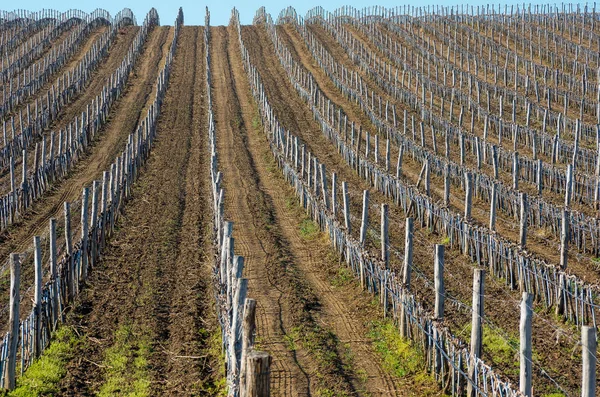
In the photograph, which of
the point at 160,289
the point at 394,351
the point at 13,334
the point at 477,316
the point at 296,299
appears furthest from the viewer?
the point at 160,289

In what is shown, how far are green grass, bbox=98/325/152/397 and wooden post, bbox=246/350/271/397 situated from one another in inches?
155

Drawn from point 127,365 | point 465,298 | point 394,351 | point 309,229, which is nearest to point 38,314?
point 127,365

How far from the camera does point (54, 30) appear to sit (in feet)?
200

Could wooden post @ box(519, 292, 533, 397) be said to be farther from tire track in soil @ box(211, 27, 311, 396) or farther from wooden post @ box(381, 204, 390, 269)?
wooden post @ box(381, 204, 390, 269)

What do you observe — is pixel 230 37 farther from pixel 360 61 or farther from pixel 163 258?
pixel 163 258

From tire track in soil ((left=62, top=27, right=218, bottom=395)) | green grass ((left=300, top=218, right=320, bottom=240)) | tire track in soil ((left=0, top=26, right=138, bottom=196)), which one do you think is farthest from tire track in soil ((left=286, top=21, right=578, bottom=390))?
tire track in soil ((left=0, top=26, right=138, bottom=196))

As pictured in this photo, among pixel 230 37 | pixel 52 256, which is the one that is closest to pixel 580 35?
pixel 230 37

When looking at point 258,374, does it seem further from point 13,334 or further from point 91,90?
point 91,90

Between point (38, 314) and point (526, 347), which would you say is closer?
point (526, 347)

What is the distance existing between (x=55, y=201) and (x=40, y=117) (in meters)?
12.1

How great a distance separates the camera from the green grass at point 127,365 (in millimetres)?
10672

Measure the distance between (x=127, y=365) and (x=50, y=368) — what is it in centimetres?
95

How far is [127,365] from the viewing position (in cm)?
1145

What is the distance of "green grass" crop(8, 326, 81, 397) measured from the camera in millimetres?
10616
